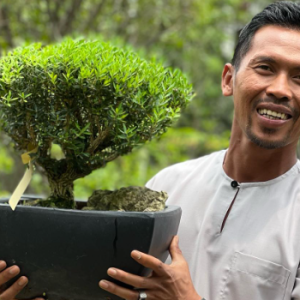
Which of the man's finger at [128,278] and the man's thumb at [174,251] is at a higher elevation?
the man's thumb at [174,251]

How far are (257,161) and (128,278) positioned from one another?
79 cm

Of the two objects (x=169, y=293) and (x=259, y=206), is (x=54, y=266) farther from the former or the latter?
(x=259, y=206)

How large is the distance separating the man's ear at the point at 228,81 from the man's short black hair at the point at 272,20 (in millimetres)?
86

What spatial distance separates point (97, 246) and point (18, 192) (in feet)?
0.98

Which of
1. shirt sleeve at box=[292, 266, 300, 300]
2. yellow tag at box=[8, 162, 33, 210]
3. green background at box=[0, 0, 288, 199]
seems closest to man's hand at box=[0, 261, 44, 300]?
yellow tag at box=[8, 162, 33, 210]

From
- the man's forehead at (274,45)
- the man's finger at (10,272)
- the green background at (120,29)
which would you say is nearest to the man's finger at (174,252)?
the man's finger at (10,272)

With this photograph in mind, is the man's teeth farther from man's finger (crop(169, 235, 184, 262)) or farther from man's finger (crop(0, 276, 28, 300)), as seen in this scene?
man's finger (crop(0, 276, 28, 300))

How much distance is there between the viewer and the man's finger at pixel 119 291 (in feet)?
4.74

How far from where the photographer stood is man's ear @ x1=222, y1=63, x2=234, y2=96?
2.09 meters

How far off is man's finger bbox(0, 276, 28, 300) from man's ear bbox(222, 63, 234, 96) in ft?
3.56

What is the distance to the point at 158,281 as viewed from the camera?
1.51 meters

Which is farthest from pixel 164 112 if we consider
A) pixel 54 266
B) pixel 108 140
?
pixel 54 266

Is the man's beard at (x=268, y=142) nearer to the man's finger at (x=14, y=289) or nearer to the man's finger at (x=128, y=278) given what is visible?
the man's finger at (x=128, y=278)

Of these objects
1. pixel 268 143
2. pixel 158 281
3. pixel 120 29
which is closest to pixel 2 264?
pixel 158 281
